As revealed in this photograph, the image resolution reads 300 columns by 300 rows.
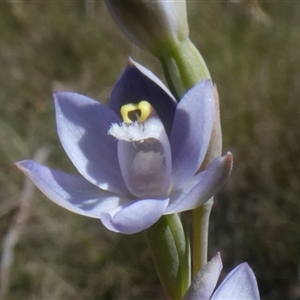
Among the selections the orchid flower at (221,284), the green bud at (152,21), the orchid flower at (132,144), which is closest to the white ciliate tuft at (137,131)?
the orchid flower at (132,144)

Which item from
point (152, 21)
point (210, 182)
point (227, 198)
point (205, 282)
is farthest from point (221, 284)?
point (227, 198)

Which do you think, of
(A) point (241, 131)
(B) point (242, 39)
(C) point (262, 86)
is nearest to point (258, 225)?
(A) point (241, 131)

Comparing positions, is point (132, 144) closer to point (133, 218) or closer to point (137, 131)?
point (137, 131)

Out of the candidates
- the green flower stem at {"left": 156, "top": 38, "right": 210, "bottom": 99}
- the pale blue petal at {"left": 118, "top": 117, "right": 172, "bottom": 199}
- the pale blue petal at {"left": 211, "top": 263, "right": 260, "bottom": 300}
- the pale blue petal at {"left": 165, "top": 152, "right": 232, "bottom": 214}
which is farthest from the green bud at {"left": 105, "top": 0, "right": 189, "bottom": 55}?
the pale blue petal at {"left": 211, "top": 263, "right": 260, "bottom": 300}

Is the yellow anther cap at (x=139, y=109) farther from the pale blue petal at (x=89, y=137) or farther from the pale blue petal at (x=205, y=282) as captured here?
the pale blue petal at (x=205, y=282)

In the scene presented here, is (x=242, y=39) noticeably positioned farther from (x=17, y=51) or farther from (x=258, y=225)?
(x=17, y=51)

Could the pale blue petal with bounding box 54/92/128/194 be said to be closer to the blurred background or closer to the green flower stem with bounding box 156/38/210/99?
the green flower stem with bounding box 156/38/210/99

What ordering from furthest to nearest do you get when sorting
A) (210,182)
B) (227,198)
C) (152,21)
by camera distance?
(227,198) < (152,21) < (210,182)
